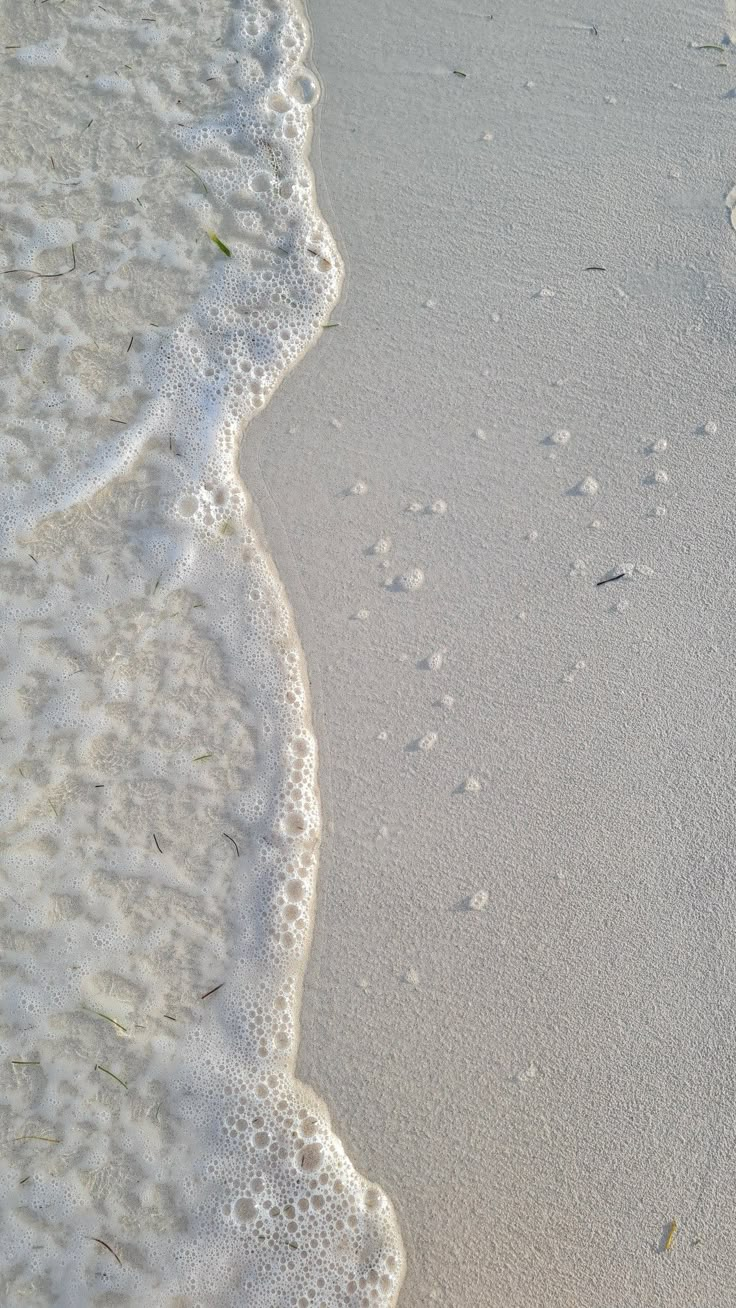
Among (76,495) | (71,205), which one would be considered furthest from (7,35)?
(76,495)

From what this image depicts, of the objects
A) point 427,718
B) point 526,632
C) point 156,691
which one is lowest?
point 156,691

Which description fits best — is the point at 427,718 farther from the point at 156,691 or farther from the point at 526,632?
the point at 156,691

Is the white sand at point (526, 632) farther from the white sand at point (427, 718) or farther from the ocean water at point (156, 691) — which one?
the ocean water at point (156, 691)

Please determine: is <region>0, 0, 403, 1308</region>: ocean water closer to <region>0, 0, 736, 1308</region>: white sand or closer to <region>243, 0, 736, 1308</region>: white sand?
<region>0, 0, 736, 1308</region>: white sand

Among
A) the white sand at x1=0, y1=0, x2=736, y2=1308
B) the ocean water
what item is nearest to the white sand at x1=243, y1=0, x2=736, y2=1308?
the white sand at x1=0, y1=0, x2=736, y2=1308

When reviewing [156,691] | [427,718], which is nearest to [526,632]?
[427,718]

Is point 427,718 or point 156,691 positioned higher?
point 427,718

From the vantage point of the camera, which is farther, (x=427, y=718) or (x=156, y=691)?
(x=156, y=691)
